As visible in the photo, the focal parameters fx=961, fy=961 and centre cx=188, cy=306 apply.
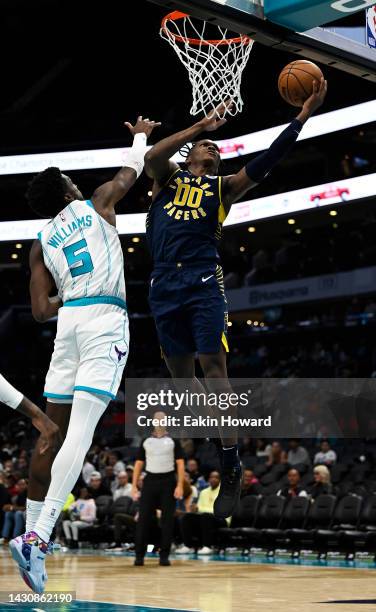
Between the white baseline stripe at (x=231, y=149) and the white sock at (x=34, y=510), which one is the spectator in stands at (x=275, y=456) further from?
the white sock at (x=34, y=510)

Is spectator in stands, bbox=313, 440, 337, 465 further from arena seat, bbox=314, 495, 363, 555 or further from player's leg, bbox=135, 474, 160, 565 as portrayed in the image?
player's leg, bbox=135, 474, 160, 565

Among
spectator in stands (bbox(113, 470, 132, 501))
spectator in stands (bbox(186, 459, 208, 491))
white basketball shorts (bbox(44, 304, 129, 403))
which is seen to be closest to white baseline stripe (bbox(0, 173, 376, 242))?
spectator in stands (bbox(186, 459, 208, 491))

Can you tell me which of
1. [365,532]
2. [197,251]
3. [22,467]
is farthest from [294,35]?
[22,467]

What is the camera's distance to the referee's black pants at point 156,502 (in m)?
12.2

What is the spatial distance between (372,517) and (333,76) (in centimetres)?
1028

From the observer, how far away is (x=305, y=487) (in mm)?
14766

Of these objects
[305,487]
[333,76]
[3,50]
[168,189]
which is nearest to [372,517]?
[305,487]

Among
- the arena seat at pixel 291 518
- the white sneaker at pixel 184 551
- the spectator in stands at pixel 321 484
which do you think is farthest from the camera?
the white sneaker at pixel 184 551

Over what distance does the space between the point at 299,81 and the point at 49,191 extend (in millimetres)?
1678

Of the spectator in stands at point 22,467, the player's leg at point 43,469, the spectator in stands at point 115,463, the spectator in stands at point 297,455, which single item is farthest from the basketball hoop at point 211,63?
the spectator in stands at point 22,467

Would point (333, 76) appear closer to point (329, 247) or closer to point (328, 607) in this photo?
point (329, 247)

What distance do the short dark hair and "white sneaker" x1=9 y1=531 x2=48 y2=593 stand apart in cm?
177

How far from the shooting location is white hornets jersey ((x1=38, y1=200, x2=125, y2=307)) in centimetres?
523

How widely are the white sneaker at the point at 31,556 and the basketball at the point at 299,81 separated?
297 cm
